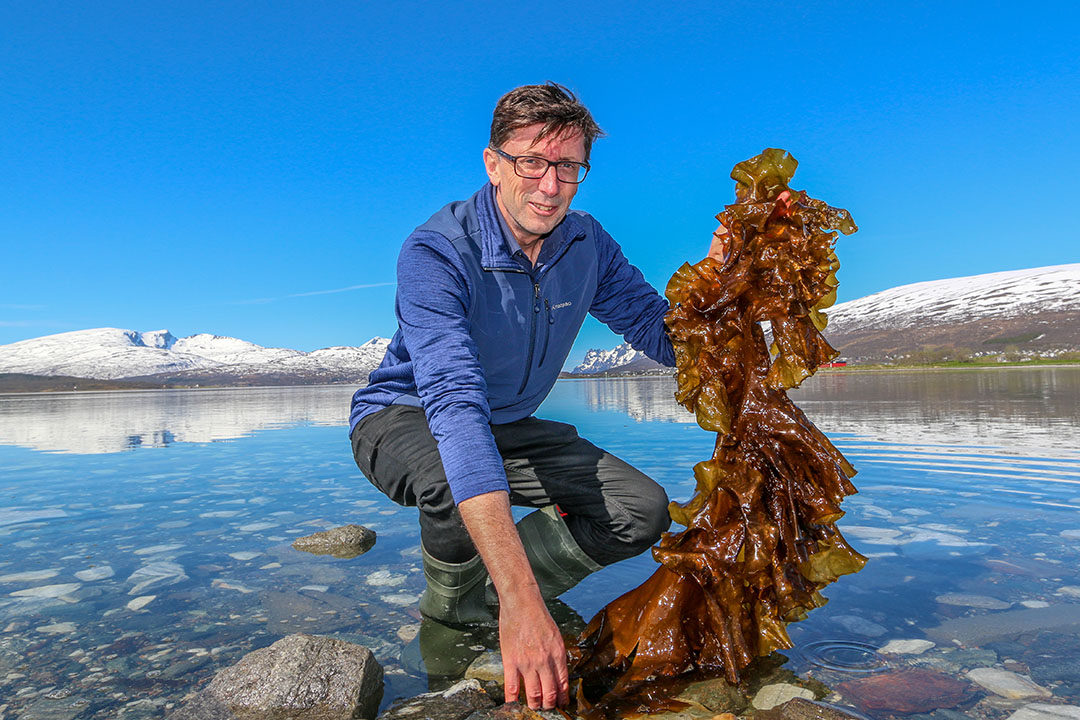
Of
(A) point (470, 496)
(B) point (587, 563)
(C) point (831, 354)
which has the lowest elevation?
(B) point (587, 563)

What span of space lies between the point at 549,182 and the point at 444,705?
7.14 feet

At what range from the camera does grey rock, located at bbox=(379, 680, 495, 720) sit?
7.64 feet

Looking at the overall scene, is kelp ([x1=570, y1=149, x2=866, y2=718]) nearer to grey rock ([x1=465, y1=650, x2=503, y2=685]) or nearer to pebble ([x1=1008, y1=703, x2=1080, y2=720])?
grey rock ([x1=465, y1=650, x2=503, y2=685])

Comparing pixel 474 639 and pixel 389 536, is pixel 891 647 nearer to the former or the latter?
pixel 474 639

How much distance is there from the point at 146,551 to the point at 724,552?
163 inches

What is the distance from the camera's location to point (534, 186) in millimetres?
3051

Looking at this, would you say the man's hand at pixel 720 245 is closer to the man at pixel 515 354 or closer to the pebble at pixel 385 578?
the man at pixel 515 354

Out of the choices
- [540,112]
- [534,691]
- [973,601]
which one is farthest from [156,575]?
[973,601]

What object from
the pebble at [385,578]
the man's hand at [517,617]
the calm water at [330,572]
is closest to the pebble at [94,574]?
the calm water at [330,572]

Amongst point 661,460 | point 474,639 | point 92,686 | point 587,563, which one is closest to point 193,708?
point 92,686

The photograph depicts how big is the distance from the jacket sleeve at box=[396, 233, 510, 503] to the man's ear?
1.50ft

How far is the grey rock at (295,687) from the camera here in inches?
96.7

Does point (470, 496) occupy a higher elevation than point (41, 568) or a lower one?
higher

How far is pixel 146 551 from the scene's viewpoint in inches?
186
